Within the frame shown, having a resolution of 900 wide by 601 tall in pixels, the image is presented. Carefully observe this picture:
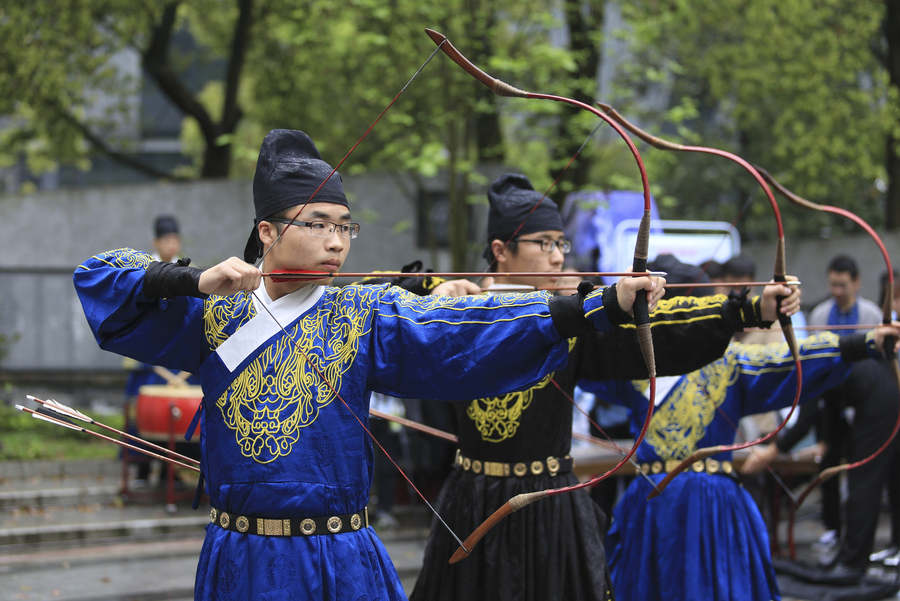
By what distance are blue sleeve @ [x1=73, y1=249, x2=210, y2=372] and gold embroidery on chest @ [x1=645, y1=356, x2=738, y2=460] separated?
88.2 inches

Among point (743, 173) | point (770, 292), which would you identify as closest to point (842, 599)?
point (770, 292)

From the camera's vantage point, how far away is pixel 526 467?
4.02 meters

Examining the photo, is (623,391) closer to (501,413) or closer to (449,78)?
(501,413)

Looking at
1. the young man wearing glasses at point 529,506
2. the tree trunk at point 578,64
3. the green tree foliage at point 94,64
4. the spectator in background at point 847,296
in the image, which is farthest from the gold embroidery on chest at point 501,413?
the green tree foliage at point 94,64

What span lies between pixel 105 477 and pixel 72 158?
6.63 meters

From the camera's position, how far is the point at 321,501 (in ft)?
9.43

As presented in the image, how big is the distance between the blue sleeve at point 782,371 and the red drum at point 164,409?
460cm

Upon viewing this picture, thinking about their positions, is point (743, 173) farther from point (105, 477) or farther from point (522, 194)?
point (522, 194)

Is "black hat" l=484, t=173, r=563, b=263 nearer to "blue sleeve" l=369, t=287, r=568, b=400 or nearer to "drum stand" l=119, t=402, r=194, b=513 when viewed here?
"blue sleeve" l=369, t=287, r=568, b=400

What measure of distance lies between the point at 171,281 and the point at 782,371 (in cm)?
267

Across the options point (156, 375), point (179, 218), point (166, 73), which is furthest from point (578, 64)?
point (166, 73)

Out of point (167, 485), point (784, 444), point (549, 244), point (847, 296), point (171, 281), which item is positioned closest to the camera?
point (171, 281)

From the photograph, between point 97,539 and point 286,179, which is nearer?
point 286,179

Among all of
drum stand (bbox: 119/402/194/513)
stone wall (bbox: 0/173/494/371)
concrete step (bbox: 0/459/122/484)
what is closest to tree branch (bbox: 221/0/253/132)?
stone wall (bbox: 0/173/494/371)
